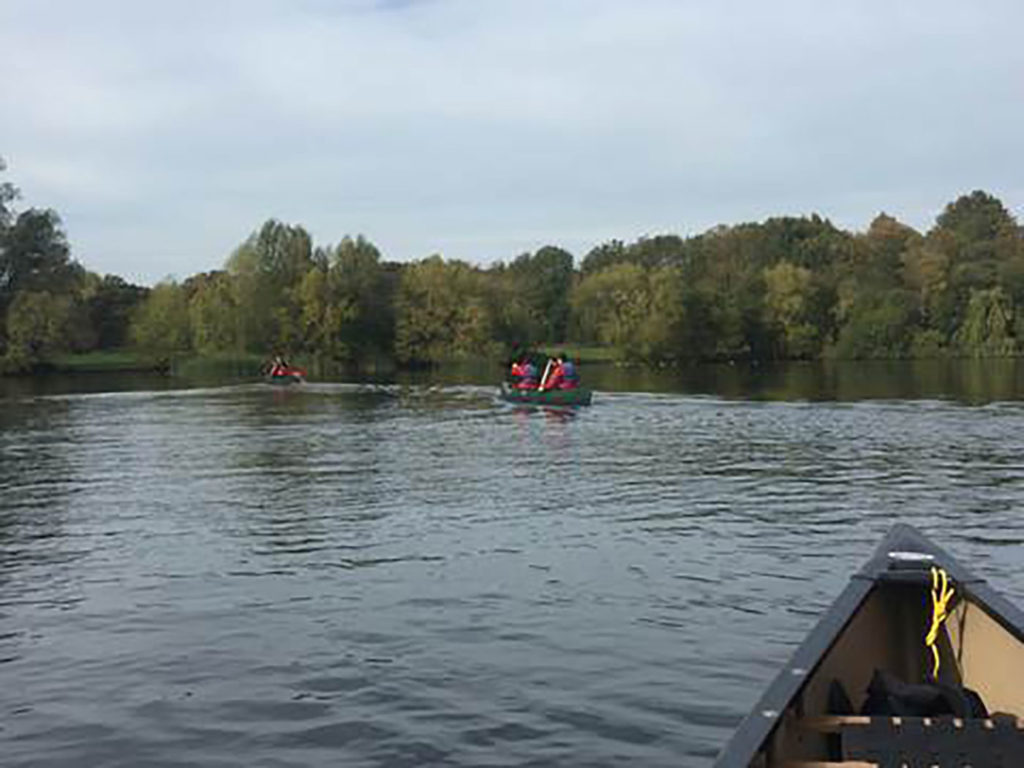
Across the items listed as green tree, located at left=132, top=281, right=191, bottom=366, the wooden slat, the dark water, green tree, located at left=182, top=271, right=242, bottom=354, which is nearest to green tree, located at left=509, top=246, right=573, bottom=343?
green tree, located at left=182, top=271, right=242, bottom=354

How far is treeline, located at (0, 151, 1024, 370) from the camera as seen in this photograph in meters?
98.8

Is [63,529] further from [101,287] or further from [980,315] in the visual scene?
[101,287]

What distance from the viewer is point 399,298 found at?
107 m

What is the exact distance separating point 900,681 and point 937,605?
658 mm

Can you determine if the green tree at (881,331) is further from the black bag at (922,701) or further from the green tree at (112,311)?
the black bag at (922,701)

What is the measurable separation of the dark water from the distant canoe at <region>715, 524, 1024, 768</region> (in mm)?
1788

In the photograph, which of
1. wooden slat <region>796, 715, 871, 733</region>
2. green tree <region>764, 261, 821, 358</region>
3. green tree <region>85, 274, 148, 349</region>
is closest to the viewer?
wooden slat <region>796, 715, 871, 733</region>

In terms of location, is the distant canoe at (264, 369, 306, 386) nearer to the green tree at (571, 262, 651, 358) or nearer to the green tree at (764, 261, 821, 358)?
the green tree at (571, 262, 651, 358)

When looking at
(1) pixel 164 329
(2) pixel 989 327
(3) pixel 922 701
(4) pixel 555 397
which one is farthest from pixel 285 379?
(2) pixel 989 327

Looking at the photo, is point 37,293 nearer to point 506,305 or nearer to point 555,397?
point 506,305

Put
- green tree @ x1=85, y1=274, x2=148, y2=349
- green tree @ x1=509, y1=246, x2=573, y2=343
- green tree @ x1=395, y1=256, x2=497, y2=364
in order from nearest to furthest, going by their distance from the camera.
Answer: green tree @ x1=395, y1=256, x2=497, y2=364 < green tree @ x1=85, y1=274, x2=148, y2=349 < green tree @ x1=509, y1=246, x2=573, y2=343

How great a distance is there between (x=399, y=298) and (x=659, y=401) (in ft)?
204

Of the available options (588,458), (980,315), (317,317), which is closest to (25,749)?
(588,458)

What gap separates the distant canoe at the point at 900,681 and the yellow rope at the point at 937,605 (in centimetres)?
1
